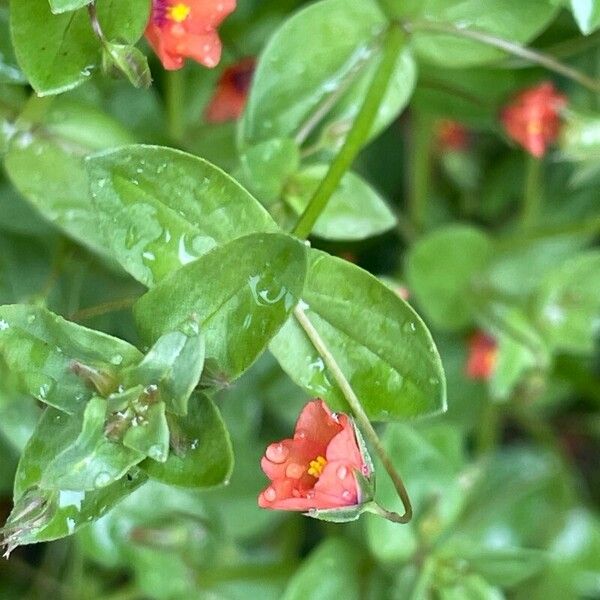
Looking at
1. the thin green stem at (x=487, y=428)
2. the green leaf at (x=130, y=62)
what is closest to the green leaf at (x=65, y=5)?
the green leaf at (x=130, y=62)

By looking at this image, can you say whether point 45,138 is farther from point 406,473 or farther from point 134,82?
point 406,473

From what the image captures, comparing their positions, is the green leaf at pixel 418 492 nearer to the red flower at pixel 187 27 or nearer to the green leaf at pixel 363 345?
the green leaf at pixel 363 345

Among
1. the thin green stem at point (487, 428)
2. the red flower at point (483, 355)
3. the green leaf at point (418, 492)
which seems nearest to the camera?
the green leaf at point (418, 492)

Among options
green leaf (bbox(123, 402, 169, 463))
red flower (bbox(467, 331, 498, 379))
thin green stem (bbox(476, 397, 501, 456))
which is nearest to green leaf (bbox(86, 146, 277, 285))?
green leaf (bbox(123, 402, 169, 463))

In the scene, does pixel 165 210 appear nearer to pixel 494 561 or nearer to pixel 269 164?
pixel 269 164

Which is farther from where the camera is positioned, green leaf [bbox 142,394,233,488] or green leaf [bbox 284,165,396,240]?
green leaf [bbox 284,165,396,240]

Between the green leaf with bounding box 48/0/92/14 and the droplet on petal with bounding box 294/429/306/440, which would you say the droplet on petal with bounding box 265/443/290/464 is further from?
the green leaf with bounding box 48/0/92/14

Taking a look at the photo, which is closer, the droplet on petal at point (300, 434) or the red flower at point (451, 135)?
the droplet on petal at point (300, 434)
